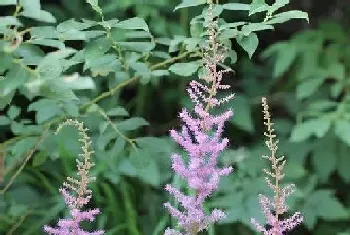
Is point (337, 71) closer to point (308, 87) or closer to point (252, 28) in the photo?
point (308, 87)

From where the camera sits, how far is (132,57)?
1702 millimetres

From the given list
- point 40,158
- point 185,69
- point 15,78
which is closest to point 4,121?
point 40,158

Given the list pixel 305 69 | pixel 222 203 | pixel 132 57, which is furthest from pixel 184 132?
pixel 305 69

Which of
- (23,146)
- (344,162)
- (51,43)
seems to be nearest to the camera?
(51,43)

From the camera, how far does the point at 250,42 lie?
1.48 metres

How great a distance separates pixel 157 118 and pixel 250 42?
1443 mm

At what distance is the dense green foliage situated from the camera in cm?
174

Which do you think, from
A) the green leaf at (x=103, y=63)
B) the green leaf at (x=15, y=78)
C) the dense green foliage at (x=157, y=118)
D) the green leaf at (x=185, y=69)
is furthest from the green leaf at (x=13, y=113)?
the green leaf at (x=15, y=78)

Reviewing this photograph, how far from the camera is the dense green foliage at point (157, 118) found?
1.74m

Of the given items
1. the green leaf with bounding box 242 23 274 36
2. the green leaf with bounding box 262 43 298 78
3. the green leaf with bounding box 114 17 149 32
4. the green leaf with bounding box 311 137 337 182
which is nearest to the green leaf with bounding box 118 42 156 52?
the green leaf with bounding box 114 17 149 32

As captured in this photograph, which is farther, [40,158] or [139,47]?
[40,158]

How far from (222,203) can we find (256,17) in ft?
2.14

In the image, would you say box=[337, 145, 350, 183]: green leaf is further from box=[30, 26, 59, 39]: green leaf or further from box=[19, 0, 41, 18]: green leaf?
box=[19, 0, 41, 18]: green leaf

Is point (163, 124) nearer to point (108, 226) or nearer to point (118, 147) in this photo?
point (108, 226)
